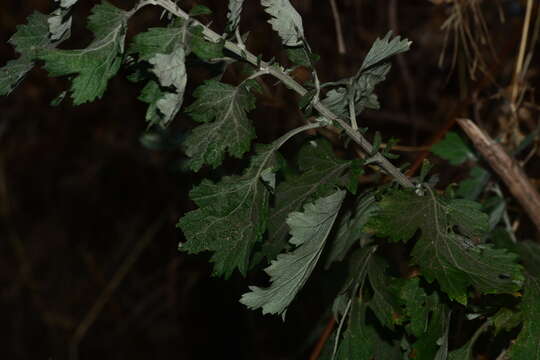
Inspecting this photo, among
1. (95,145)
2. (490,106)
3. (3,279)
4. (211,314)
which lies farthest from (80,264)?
(490,106)

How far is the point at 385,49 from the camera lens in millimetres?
1216

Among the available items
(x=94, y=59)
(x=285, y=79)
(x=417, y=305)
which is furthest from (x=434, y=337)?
(x=94, y=59)

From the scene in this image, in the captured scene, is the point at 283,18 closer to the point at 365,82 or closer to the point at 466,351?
the point at 365,82

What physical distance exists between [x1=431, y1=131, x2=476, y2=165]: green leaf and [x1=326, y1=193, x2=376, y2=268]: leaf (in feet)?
1.69

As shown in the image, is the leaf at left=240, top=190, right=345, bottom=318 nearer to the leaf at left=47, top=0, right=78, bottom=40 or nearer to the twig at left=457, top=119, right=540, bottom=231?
the leaf at left=47, top=0, right=78, bottom=40

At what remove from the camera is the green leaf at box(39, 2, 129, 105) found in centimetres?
110

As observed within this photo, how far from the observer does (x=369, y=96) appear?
136cm

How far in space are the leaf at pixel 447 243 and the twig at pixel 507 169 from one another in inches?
19.0

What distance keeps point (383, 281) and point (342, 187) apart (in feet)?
0.72

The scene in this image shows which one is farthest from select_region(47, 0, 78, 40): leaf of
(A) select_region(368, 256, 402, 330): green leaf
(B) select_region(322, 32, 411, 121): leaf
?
(A) select_region(368, 256, 402, 330): green leaf

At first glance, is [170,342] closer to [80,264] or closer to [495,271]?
[80,264]

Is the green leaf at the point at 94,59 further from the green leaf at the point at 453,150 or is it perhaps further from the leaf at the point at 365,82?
the green leaf at the point at 453,150

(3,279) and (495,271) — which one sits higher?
(495,271)

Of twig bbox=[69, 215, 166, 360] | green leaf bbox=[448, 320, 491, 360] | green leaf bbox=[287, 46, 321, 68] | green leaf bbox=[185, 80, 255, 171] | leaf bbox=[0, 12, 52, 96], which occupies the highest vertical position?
leaf bbox=[0, 12, 52, 96]
